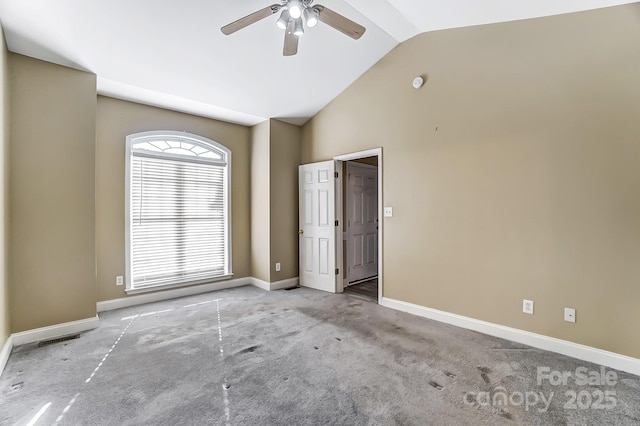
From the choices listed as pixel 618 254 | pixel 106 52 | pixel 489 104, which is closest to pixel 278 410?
pixel 618 254

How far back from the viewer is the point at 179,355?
260 cm

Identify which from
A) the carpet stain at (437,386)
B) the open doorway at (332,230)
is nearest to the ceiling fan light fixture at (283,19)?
the open doorway at (332,230)

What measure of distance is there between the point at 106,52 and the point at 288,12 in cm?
204

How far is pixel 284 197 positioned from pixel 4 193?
3257 mm

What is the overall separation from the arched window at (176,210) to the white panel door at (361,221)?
210cm

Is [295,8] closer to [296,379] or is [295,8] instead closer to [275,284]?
[296,379]

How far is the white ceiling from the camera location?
2.58 meters

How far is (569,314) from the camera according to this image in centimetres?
258

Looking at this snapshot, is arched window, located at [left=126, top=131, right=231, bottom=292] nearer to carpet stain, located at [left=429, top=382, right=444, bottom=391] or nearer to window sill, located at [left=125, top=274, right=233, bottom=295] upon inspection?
window sill, located at [left=125, top=274, right=233, bottom=295]

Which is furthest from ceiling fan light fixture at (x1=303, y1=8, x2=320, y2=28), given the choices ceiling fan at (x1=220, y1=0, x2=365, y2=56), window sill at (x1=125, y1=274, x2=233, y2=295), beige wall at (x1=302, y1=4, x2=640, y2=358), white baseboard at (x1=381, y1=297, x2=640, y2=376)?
window sill at (x1=125, y1=274, x2=233, y2=295)

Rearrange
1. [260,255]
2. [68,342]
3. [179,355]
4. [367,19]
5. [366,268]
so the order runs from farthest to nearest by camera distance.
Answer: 1. [366,268]
2. [260,255]
3. [367,19]
4. [68,342]
5. [179,355]

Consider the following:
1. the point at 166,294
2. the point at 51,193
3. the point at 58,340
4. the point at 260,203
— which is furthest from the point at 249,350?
the point at 260,203

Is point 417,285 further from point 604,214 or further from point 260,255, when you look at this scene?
point 260,255

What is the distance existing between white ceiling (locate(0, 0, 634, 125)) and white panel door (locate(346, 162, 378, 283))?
1600mm
